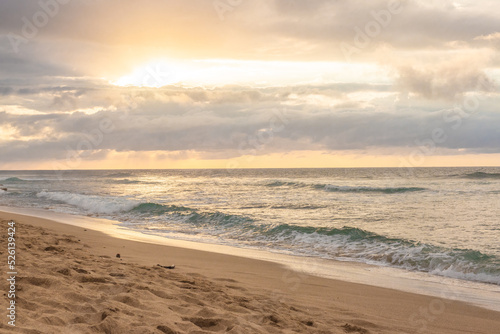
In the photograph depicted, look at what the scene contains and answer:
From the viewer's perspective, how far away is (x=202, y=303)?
5309 millimetres

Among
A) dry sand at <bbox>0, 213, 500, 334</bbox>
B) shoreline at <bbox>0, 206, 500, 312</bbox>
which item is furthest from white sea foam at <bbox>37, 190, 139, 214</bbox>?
dry sand at <bbox>0, 213, 500, 334</bbox>

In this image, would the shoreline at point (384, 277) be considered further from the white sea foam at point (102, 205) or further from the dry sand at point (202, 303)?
the white sea foam at point (102, 205)

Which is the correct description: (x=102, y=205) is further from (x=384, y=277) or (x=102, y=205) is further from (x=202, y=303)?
(x=202, y=303)

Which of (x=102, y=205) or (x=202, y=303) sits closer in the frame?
(x=202, y=303)

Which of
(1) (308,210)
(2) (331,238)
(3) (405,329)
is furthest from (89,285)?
(1) (308,210)

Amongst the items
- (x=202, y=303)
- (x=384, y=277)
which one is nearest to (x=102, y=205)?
(x=384, y=277)

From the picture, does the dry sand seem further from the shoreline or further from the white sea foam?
the white sea foam

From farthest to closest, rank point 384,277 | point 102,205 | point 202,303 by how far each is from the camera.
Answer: point 102,205 < point 384,277 < point 202,303

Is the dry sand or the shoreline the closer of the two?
the dry sand

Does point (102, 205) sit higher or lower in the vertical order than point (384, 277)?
lower

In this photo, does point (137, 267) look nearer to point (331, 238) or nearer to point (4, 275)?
point (4, 275)

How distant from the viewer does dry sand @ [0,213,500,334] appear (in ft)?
14.0

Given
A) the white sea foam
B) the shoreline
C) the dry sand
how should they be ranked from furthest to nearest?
the white sea foam → the shoreline → the dry sand

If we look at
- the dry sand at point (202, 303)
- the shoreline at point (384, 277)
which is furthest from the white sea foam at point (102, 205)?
the dry sand at point (202, 303)
